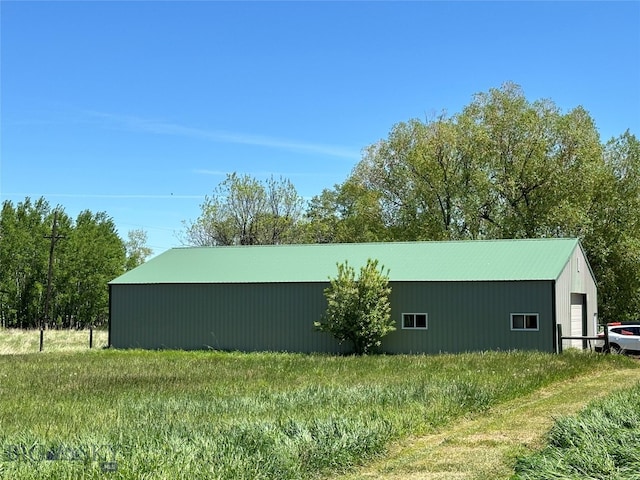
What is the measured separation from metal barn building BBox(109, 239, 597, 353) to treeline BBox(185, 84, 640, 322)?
9390mm

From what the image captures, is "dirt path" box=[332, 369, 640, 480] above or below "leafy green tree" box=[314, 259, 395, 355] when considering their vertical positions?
below

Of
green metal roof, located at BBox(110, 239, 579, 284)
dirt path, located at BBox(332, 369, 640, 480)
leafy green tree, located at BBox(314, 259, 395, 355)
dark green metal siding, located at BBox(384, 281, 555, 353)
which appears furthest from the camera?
green metal roof, located at BBox(110, 239, 579, 284)

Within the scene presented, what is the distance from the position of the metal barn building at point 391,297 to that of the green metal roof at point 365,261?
0.05 m

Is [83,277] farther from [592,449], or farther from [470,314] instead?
[592,449]

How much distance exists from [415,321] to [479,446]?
59.1 feet

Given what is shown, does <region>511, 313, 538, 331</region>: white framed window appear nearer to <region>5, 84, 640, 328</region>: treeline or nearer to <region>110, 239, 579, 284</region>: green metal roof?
<region>110, 239, 579, 284</region>: green metal roof

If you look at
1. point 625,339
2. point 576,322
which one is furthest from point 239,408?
point 576,322

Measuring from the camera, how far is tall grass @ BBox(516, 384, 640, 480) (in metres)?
7.79

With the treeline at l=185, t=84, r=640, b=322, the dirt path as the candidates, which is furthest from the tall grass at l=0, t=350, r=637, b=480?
the treeline at l=185, t=84, r=640, b=322

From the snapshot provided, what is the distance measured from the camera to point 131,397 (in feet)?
48.0

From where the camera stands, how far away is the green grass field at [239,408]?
27.8 feet

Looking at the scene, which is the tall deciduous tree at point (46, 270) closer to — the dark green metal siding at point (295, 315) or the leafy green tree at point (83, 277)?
the leafy green tree at point (83, 277)

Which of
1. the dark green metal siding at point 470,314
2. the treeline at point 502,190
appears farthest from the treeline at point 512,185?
the dark green metal siding at point 470,314

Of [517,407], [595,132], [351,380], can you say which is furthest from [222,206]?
[517,407]
